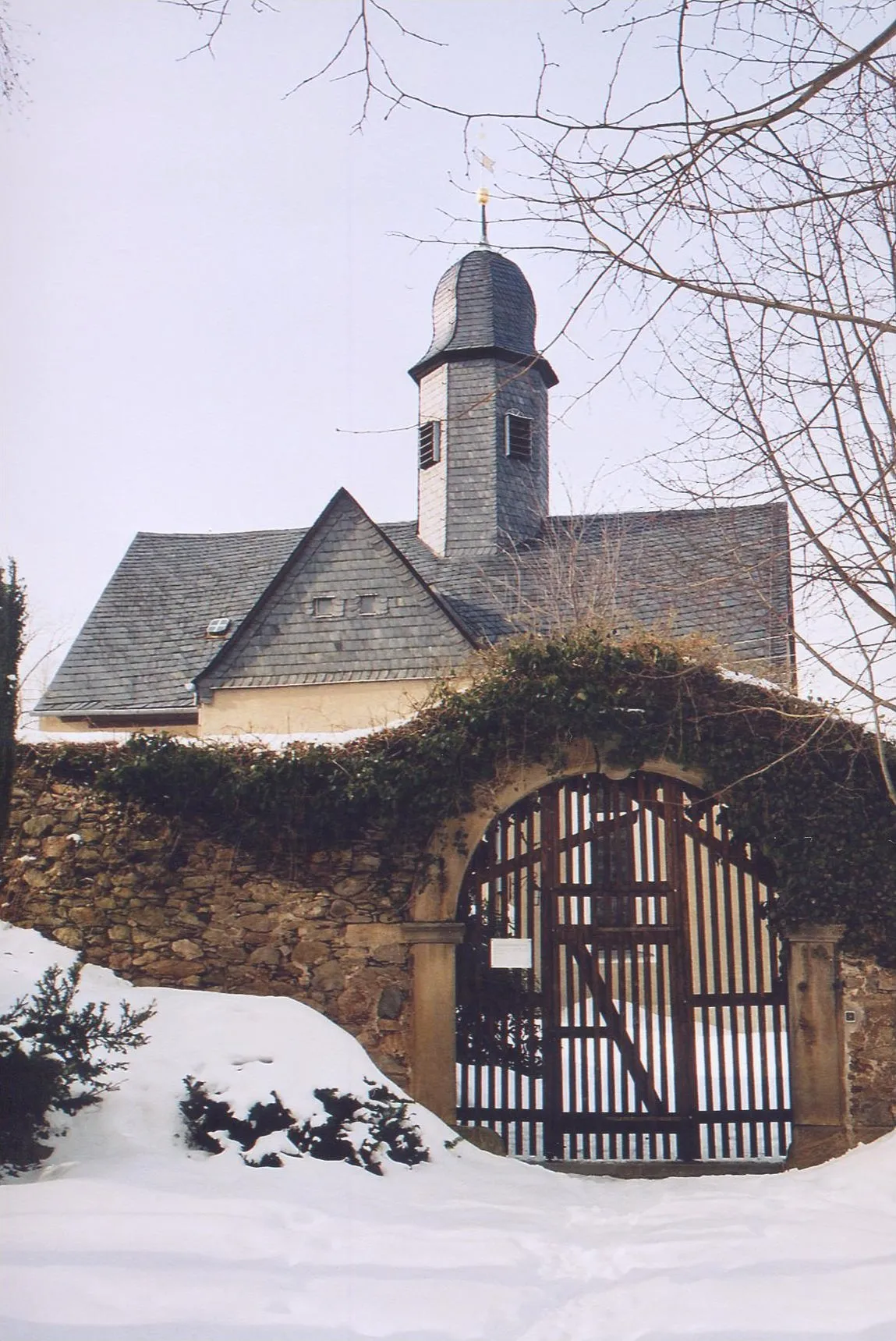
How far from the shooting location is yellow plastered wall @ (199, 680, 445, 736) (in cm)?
1641

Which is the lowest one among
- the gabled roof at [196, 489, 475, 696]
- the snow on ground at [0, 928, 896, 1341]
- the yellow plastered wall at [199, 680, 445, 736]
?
the snow on ground at [0, 928, 896, 1341]

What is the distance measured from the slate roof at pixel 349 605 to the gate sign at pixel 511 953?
7079 mm

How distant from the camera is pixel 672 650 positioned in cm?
812

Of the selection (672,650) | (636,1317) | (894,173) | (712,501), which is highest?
(894,173)

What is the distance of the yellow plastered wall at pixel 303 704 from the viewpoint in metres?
16.4

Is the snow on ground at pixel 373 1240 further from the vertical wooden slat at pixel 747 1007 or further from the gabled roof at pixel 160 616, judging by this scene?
the gabled roof at pixel 160 616

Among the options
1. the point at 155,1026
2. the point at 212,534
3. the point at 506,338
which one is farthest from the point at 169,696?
the point at 155,1026

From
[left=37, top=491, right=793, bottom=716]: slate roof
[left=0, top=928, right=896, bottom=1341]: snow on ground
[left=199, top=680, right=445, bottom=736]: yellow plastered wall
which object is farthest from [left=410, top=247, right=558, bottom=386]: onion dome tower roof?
[left=0, top=928, right=896, bottom=1341]: snow on ground

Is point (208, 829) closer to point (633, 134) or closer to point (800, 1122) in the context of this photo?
point (800, 1122)

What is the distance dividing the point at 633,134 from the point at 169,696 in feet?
49.0

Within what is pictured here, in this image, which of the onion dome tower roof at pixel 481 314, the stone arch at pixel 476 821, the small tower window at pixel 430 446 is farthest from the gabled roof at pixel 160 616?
the stone arch at pixel 476 821

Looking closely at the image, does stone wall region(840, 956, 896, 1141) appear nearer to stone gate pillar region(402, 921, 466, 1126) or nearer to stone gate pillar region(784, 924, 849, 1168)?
stone gate pillar region(784, 924, 849, 1168)

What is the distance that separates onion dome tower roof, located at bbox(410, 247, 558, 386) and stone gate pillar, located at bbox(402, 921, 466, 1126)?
1406 centimetres

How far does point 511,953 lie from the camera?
7.92m
